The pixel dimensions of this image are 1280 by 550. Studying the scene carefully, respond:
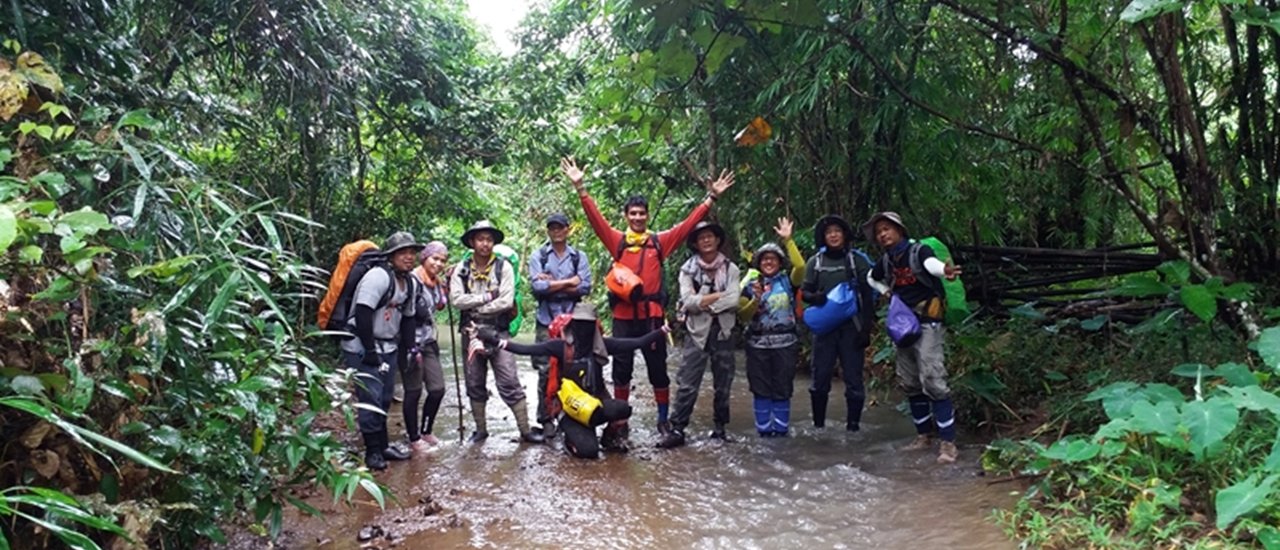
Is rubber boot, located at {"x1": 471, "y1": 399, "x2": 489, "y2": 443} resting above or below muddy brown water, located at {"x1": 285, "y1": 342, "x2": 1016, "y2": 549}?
above

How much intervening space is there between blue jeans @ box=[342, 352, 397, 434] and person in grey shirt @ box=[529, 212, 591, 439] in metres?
1.17

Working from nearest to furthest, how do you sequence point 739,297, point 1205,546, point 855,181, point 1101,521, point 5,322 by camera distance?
point 5,322
point 1205,546
point 1101,521
point 739,297
point 855,181

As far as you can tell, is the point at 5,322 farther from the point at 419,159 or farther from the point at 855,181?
the point at 419,159

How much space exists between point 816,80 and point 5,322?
474 centimetres

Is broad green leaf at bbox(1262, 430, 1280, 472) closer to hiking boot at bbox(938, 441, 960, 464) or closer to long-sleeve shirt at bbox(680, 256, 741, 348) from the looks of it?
hiking boot at bbox(938, 441, 960, 464)

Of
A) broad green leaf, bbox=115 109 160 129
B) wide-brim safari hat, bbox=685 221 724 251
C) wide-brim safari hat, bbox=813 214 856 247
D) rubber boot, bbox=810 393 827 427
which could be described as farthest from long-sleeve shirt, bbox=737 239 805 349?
broad green leaf, bbox=115 109 160 129

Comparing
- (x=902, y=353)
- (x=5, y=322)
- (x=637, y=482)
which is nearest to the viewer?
(x=5, y=322)

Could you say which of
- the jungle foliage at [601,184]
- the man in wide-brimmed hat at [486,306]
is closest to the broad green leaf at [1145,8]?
the jungle foliage at [601,184]

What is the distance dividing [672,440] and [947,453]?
6.49 ft

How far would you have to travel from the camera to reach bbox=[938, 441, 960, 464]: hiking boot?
5383 millimetres

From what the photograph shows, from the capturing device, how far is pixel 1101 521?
12.3 ft

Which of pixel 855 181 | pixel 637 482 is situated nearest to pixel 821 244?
pixel 855 181

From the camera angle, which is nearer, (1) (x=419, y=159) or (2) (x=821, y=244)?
(2) (x=821, y=244)

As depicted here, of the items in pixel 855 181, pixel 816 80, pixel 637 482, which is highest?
pixel 816 80
